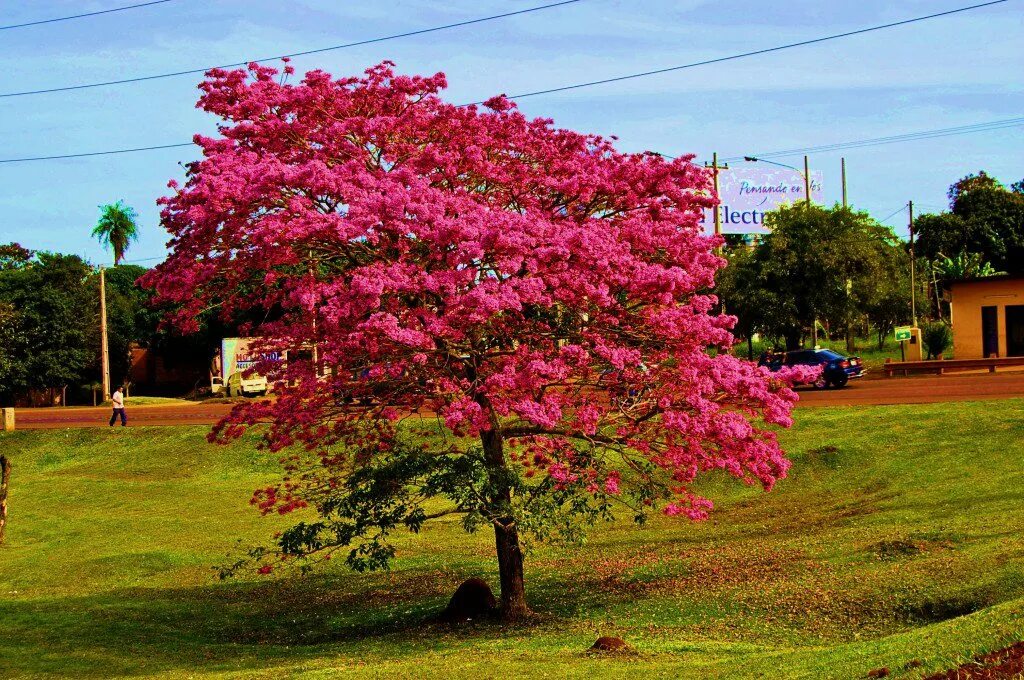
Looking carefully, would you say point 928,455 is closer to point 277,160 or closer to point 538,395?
point 538,395

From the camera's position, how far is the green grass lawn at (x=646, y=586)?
14.6 m

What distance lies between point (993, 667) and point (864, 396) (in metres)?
31.5

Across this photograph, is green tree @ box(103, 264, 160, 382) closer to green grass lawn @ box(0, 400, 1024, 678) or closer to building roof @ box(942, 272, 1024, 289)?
green grass lawn @ box(0, 400, 1024, 678)

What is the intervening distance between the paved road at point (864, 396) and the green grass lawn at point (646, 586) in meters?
4.02

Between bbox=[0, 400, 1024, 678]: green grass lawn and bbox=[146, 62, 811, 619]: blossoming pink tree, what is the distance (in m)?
1.80

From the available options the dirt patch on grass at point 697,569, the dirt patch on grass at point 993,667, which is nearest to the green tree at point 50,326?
the dirt patch on grass at point 697,569

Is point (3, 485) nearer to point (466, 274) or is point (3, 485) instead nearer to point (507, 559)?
point (507, 559)

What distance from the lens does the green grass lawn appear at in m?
14.6

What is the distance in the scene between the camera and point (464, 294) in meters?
15.4

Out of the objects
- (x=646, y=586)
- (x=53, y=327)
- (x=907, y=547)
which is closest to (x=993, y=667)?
(x=907, y=547)

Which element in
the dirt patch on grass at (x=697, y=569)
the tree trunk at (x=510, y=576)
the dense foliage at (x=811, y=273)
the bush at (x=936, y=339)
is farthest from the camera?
the bush at (x=936, y=339)

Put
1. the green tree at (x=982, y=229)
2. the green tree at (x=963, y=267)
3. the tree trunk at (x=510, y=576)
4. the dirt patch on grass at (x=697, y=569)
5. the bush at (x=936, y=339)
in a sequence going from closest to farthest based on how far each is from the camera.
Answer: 1. the tree trunk at (x=510, y=576)
2. the dirt patch on grass at (x=697, y=569)
3. the bush at (x=936, y=339)
4. the green tree at (x=963, y=267)
5. the green tree at (x=982, y=229)

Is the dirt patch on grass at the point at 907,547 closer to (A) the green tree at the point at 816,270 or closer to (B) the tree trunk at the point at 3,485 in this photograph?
(B) the tree trunk at the point at 3,485

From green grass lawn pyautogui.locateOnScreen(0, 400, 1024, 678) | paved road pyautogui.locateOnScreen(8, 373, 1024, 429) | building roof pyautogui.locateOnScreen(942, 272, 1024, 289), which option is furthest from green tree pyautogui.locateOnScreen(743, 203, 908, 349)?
green grass lawn pyautogui.locateOnScreen(0, 400, 1024, 678)
